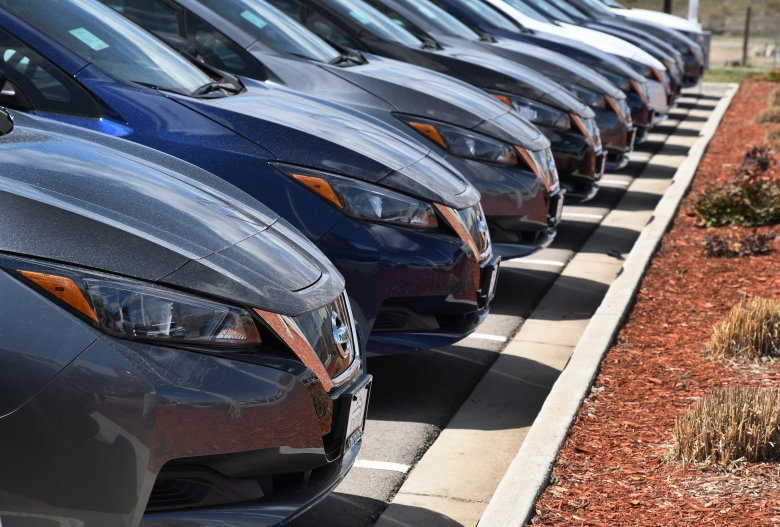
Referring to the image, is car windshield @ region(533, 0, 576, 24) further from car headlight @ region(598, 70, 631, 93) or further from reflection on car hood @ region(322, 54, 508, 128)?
reflection on car hood @ region(322, 54, 508, 128)

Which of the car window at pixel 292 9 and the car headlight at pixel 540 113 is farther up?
the car window at pixel 292 9

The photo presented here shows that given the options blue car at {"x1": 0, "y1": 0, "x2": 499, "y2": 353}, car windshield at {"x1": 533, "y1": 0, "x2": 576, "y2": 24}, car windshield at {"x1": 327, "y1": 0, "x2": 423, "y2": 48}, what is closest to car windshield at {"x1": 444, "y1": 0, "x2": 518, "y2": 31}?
car windshield at {"x1": 533, "y1": 0, "x2": 576, "y2": 24}

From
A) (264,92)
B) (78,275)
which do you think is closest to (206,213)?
(78,275)

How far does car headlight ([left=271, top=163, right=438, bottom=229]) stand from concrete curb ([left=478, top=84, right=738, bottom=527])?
916 mm

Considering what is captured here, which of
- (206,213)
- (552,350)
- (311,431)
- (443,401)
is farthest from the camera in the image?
(552,350)

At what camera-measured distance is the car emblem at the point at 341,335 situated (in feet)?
10.9


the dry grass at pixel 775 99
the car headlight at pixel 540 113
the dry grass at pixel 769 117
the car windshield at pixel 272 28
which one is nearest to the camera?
the car windshield at pixel 272 28

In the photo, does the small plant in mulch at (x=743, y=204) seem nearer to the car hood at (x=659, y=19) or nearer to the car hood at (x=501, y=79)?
the car hood at (x=501, y=79)

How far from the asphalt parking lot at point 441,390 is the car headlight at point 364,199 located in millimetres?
841

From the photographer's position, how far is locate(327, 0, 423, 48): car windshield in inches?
318

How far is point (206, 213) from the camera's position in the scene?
3342 mm

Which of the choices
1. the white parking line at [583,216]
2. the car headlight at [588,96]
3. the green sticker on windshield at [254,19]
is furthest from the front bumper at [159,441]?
the car headlight at [588,96]

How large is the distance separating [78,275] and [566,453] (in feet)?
7.20

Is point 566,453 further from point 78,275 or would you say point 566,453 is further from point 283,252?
point 78,275
